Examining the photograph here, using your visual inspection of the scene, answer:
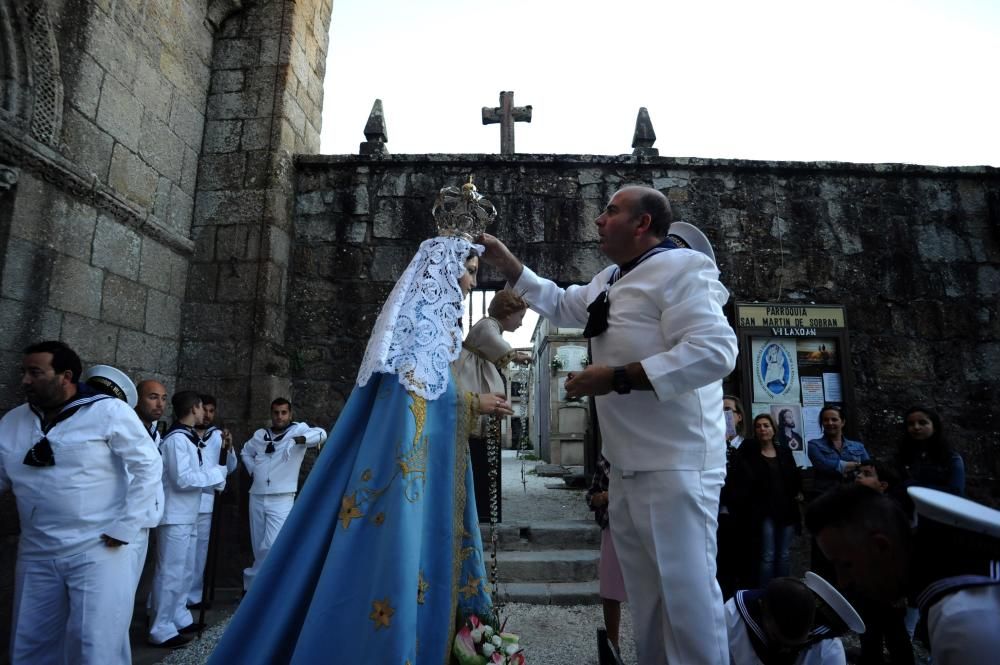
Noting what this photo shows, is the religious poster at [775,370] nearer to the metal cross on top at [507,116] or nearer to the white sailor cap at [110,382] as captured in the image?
the metal cross on top at [507,116]

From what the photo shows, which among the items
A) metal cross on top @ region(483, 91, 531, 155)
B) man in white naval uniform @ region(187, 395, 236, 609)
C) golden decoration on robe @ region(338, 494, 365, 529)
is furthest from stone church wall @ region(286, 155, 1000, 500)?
golden decoration on robe @ region(338, 494, 365, 529)

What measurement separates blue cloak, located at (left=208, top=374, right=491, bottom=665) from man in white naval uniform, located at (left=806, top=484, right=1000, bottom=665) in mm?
1184

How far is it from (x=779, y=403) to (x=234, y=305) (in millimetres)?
5299

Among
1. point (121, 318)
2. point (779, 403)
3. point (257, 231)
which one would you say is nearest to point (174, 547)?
point (121, 318)

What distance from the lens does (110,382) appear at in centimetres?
367

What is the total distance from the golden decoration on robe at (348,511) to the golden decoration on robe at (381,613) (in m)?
0.28

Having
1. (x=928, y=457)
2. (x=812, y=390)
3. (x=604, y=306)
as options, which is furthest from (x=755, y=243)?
(x=604, y=306)

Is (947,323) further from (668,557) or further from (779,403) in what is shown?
(668,557)

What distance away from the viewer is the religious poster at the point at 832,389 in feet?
18.0

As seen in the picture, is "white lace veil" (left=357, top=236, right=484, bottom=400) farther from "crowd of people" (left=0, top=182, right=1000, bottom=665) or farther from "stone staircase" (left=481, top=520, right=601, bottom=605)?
"stone staircase" (left=481, top=520, right=601, bottom=605)

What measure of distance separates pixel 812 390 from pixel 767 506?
1877 mm

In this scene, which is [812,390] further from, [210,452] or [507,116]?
[210,452]

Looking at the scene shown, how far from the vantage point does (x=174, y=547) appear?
13.6 feet

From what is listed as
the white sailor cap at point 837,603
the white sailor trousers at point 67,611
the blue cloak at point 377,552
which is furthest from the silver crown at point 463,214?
the white sailor trousers at point 67,611
